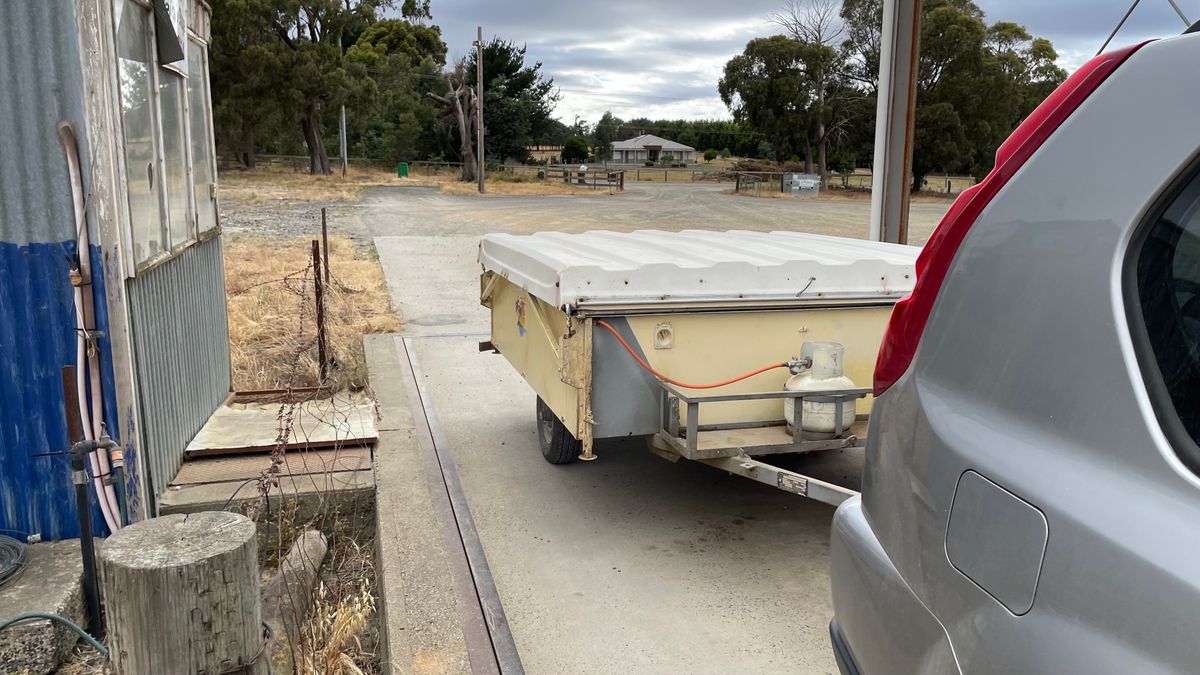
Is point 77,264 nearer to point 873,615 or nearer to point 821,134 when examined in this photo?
point 873,615

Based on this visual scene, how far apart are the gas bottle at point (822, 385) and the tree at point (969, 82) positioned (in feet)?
149

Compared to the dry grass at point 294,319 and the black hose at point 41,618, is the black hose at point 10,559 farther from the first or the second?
the dry grass at point 294,319

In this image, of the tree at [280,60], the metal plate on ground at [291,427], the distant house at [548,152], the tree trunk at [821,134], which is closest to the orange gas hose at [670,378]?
the metal plate on ground at [291,427]

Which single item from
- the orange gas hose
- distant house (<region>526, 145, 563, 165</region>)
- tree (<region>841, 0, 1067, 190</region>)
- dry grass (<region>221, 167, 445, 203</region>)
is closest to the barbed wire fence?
the orange gas hose

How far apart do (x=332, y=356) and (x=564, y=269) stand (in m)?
4.43

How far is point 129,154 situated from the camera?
4465 mm

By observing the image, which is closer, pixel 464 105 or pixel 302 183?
pixel 302 183

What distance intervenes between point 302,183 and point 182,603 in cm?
4850

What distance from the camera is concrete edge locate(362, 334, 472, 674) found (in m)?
3.67

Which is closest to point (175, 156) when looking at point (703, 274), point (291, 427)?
point (291, 427)

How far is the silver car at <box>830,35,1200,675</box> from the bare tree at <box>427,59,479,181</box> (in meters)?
52.3

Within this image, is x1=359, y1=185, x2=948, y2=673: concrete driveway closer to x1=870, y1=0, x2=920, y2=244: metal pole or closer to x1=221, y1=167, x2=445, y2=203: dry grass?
x1=870, y1=0, x2=920, y2=244: metal pole

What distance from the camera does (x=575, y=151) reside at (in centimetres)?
7844

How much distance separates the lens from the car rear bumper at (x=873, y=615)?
70.4 inches
